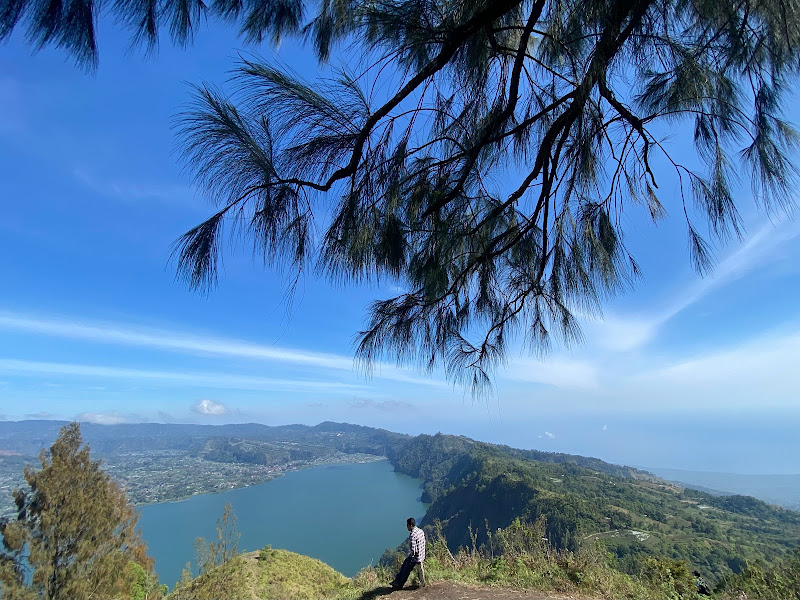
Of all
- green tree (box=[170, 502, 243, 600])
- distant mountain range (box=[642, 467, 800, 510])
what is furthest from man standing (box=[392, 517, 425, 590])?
distant mountain range (box=[642, 467, 800, 510])

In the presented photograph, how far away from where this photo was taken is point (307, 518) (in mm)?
55562

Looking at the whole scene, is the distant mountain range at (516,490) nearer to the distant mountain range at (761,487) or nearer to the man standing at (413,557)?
the man standing at (413,557)

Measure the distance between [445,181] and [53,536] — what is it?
13.9m

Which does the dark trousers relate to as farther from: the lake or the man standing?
the lake

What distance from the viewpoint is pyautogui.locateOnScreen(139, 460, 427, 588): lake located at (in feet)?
134

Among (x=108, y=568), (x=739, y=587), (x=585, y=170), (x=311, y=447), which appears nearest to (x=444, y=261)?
(x=585, y=170)

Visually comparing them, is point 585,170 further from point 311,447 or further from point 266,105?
point 311,447

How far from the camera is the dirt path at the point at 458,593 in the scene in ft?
10.4

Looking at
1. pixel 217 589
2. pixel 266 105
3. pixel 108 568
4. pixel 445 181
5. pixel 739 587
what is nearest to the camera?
pixel 266 105

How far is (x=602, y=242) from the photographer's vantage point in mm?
2061

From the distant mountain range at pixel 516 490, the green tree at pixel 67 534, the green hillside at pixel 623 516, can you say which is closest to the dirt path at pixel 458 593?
the distant mountain range at pixel 516 490

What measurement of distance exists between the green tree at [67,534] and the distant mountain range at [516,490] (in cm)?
762

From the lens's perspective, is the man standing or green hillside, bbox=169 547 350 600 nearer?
the man standing

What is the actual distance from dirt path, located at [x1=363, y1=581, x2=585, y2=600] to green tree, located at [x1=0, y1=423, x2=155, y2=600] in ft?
33.3
